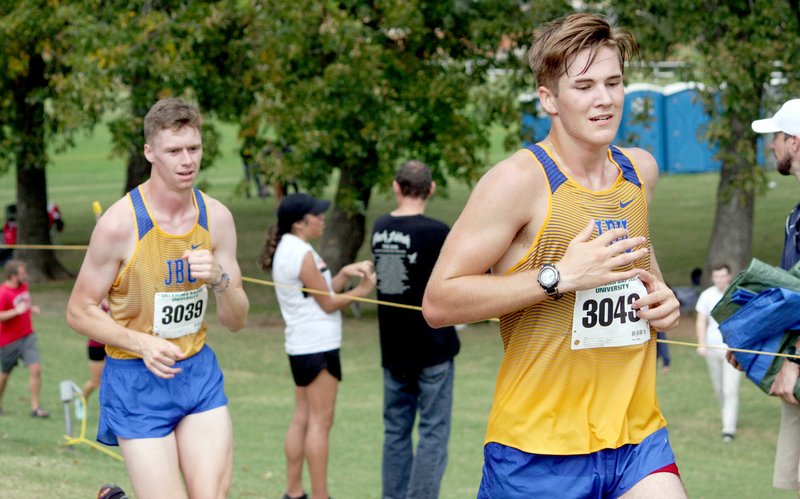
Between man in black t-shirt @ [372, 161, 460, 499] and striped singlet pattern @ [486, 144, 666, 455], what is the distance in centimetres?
340

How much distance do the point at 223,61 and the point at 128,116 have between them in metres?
1.81

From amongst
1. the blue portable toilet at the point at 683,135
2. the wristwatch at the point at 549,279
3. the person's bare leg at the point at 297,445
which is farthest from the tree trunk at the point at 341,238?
the blue portable toilet at the point at 683,135

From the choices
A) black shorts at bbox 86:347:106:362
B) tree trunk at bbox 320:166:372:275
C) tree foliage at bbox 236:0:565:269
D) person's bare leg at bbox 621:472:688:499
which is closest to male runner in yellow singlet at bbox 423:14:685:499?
person's bare leg at bbox 621:472:688:499

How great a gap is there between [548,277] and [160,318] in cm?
223

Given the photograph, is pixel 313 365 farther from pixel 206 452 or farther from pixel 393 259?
pixel 206 452

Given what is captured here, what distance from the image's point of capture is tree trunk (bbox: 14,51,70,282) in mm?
21672

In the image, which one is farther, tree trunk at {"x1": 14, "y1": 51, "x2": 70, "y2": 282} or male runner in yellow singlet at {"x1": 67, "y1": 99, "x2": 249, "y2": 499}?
tree trunk at {"x1": 14, "y1": 51, "x2": 70, "y2": 282}

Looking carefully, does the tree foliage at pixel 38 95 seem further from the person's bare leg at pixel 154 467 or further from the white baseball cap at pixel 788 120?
the white baseball cap at pixel 788 120

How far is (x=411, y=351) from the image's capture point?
7305 mm

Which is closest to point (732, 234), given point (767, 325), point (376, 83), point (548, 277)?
point (376, 83)

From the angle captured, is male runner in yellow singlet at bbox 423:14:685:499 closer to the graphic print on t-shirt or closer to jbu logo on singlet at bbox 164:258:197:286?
jbu logo on singlet at bbox 164:258:197:286

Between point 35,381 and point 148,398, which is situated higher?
point 148,398

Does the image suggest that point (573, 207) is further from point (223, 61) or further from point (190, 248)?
point (223, 61)

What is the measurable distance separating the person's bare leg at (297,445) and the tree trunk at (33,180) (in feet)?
48.8
